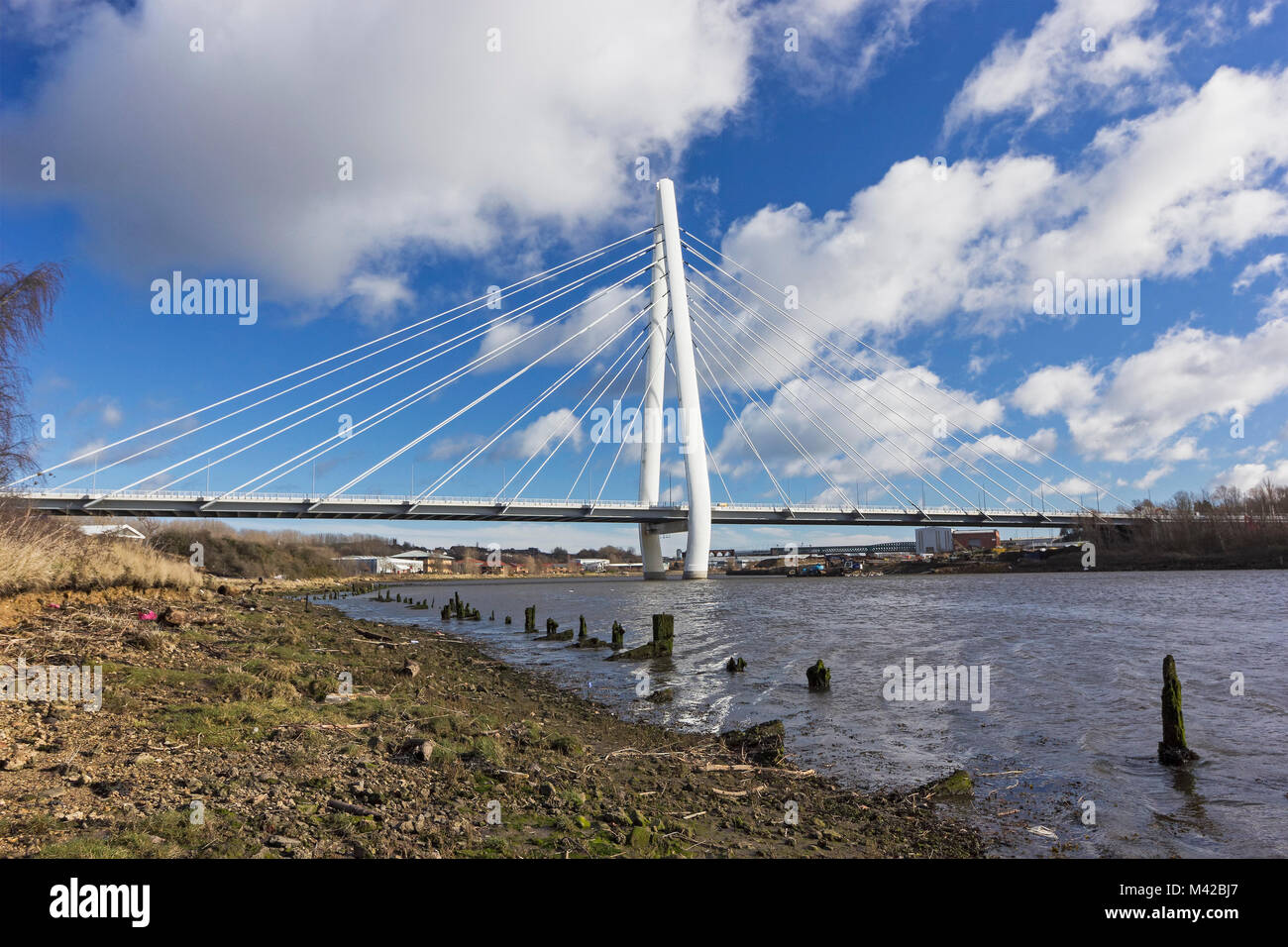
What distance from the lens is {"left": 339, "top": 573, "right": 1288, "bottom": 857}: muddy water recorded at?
716 centimetres

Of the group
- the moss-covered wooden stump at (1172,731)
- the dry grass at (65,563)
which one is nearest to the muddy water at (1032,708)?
the moss-covered wooden stump at (1172,731)

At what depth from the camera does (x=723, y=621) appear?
30.6 m

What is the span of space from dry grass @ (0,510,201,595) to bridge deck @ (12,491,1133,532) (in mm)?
20641

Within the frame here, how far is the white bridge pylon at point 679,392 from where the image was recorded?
56281 mm

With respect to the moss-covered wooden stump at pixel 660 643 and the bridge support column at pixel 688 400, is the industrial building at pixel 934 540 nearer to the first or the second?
the bridge support column at pixel 688 400

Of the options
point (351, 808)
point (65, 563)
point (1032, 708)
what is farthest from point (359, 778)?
point (65, 563)

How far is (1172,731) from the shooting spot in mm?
9250

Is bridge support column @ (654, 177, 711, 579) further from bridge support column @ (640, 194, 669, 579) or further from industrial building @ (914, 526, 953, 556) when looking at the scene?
industrial building @ (914, 526, 953, 556)

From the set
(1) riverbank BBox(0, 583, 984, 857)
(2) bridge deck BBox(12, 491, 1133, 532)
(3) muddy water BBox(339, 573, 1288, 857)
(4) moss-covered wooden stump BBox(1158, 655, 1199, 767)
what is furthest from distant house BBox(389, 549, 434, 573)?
(4) moss-covered wooden stump BBox(1158, 655, 1199, 767)

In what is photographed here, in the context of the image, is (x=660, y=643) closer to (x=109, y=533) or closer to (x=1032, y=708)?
(x=1032, y=708)

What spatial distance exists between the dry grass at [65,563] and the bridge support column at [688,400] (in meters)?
38.3
